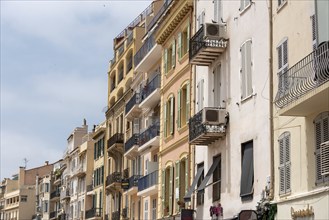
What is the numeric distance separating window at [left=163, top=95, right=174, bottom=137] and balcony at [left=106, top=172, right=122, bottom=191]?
17.8 meters

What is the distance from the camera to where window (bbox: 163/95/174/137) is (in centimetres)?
3609

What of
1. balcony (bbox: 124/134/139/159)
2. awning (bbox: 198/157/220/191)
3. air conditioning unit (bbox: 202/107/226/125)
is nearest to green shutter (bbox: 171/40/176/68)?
awning (bbox: 198/157/220/191)

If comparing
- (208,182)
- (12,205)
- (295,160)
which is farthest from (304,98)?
(12,205)

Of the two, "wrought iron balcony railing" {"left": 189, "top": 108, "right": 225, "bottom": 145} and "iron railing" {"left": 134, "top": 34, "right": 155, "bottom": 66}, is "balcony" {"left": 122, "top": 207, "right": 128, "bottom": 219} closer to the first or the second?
"iron railing" {"left": 134, "top": 34, "right": 155, "bottom": 66}

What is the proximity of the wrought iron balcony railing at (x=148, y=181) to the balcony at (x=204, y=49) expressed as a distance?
36.0 feet

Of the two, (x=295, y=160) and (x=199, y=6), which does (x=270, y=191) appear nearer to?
(x=295, y=160)

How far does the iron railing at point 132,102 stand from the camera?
1857 inches

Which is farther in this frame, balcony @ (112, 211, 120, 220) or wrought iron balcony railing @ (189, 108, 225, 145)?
balcony @ (112, 211, 120, 220)

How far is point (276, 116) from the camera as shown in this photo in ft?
73.2

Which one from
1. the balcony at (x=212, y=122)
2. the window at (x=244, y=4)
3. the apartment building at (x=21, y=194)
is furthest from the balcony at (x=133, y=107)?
the apartment building at (x=21, y=194)

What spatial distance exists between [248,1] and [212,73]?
4460 millimetres

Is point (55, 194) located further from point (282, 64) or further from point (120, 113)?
point (282, 64)

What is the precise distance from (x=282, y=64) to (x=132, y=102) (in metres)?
27.3

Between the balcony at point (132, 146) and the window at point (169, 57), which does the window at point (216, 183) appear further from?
the balcony at point (132, 146)
